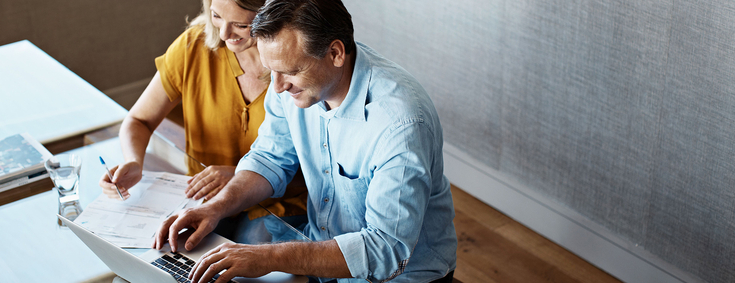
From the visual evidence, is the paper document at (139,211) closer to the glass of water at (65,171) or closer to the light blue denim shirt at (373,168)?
the glass of water at (65,171)

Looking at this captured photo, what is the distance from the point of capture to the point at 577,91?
216 centimetres

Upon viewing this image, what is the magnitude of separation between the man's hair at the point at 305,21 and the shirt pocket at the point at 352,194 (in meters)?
0.32

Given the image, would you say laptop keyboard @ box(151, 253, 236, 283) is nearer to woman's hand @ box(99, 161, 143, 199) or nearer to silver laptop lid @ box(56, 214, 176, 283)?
silver laptop lid @ box(56, 214, 176, 283)

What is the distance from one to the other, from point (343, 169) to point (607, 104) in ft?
3.34

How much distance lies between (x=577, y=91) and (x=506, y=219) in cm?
72

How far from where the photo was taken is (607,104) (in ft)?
6.82

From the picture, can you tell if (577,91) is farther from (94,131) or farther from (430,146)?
(94,131)

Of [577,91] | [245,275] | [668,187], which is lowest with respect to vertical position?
[668,187]

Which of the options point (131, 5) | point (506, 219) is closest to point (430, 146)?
point (506, 219)

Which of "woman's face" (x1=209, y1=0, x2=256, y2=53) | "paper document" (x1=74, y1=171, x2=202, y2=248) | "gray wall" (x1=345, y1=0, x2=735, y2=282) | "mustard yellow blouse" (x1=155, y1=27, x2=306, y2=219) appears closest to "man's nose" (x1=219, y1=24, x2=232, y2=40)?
"woman's face" (x1=209, y1=0, x2=256, y2=53)

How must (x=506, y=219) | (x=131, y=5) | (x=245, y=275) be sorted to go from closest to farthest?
(x=245, y=275), (x=506, y=219), (x=131, y=5)

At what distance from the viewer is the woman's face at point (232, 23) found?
1683 mm

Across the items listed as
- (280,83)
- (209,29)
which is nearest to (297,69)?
(280,83)

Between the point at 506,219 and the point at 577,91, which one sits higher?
the point at 577,91
